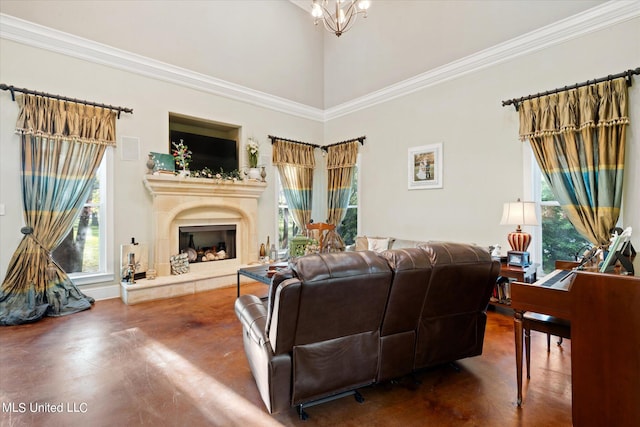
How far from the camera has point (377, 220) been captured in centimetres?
573

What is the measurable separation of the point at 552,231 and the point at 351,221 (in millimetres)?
3394

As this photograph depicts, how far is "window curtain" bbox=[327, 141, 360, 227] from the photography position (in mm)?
6145

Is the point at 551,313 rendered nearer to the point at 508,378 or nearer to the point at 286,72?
the point at 508,378

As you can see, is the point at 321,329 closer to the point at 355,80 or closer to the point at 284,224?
the point at 284,224

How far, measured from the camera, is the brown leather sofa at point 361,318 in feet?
5.48

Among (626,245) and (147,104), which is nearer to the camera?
(626,245)

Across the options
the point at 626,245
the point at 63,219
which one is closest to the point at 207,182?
the point at 63,219

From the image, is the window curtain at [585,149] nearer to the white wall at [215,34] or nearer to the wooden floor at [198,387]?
the wooden floor at [198,387]

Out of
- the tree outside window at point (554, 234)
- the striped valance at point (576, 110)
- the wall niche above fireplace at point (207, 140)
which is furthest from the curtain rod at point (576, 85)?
the wall niche above fireplace at point (207, 140)

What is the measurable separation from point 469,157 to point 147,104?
497cm

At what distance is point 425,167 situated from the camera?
5.00 m

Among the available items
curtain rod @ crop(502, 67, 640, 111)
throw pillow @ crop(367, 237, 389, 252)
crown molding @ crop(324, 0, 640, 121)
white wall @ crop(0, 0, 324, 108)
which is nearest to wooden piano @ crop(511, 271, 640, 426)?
curtain rod @ crop(502, 67, 640, 111)

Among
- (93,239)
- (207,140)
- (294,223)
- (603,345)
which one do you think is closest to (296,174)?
(294,223)

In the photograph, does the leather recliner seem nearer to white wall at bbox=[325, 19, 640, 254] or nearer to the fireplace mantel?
white wall at bbox=[325, 19, 640, 254]
